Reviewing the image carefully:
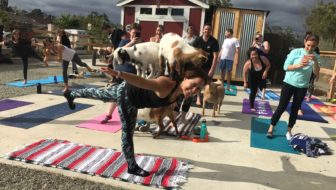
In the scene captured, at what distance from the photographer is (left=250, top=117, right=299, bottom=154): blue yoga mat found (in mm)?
5531

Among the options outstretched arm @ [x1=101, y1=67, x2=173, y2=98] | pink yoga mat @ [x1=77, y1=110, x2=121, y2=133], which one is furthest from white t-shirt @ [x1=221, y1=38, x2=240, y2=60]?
outstretched arm @ [x1=101, y1=67, x2=173, y2=98]

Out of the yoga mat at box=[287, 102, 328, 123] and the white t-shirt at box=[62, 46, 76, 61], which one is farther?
the white t-shirt at box=[62, 46, 76, 61]

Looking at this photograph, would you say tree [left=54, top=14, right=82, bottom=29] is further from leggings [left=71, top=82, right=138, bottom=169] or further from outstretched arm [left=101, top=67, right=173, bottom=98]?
outstretched arm [left=101, top=67, right=173, bottom=98]

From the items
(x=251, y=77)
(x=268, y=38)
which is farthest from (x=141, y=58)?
(x=268, y=38)

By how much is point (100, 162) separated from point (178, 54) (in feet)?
5.70

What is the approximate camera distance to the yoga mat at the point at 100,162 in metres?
3.85

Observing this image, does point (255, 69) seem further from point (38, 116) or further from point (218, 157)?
point (38, 116)

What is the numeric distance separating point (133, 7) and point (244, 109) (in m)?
9.81

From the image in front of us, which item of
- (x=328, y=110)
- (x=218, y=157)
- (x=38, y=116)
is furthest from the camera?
(x=328, y=110)

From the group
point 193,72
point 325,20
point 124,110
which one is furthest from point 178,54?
point 325,20

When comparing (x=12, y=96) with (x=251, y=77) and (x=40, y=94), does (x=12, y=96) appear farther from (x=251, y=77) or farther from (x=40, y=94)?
(x=251, y=77)

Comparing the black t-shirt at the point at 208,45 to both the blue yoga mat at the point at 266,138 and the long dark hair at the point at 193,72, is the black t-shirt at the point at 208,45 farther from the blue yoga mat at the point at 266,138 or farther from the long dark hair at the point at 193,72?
the long dark hair at the point at 193,72

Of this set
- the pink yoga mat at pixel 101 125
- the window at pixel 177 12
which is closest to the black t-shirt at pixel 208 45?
the pink yoga mat at pixel 101 125

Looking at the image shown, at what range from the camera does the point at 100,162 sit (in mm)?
4188
